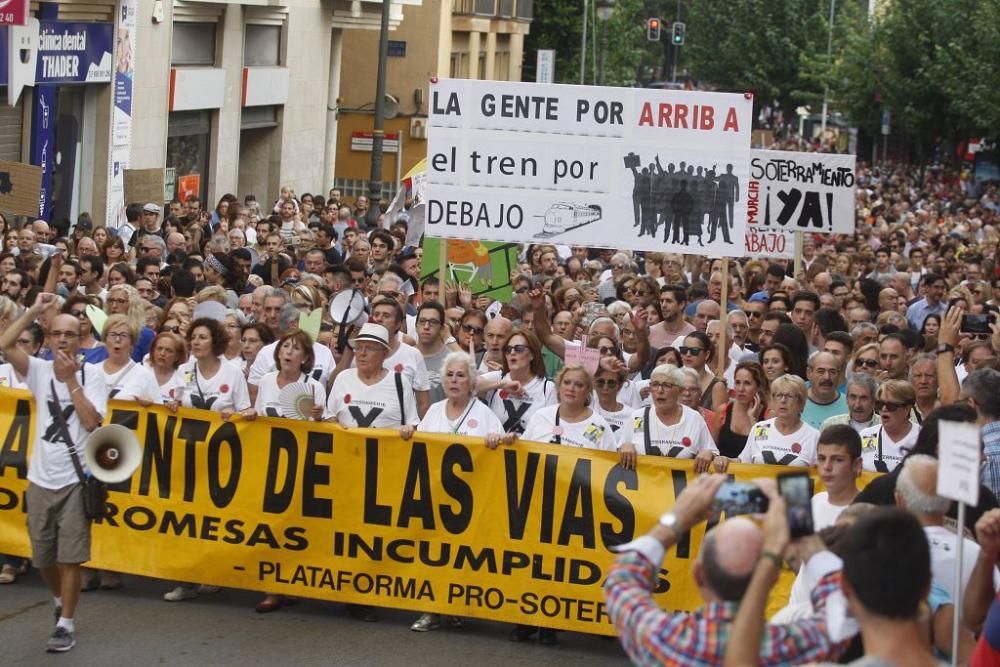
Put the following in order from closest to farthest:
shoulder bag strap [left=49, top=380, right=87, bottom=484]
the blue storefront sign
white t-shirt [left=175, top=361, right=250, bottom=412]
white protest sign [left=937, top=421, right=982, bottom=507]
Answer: white protest sign [left=937, top=421, right=982, bottom=507] → shoulder bag strap [left=49, top=380, right=87, bottom=484] → white t-shirt [left=175, top=361, right=250, bottom=412] → the blue storefront sign

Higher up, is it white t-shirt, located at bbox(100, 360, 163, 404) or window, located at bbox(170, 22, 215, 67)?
window, located at bbox(170, 22, 215, 67)

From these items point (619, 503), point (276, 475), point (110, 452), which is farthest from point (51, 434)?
point (619, 503)

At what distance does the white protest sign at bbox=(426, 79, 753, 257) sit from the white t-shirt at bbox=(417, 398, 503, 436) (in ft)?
9.93

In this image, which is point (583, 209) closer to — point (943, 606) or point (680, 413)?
point (680, 413)

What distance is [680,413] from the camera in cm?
955

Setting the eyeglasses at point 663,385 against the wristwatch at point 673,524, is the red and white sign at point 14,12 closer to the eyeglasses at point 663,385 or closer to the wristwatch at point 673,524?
the eyeglasses at point 663,385

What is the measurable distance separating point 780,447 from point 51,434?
3.72m

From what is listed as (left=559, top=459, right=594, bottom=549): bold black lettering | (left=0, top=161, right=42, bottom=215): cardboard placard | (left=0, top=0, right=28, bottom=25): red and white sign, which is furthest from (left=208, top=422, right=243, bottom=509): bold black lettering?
(left=0, top=0, right=28, bottom=25): red and white sign

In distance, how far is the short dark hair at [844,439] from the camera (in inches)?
297

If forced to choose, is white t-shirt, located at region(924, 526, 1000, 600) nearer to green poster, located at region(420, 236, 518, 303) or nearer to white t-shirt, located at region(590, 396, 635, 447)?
white t-shirt, located at region(590, 396, 635, 447)

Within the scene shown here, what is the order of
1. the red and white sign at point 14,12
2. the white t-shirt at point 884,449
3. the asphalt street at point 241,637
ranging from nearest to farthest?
1. the asphalt street at point 241,637
2. the white t-shirt at point 884,449
3. the red and white sign at point 14,12

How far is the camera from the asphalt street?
8.78 m

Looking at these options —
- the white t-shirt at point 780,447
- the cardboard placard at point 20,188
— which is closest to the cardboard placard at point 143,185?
the cardboard placard at point 20,188

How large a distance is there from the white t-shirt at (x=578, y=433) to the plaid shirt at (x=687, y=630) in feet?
14.7
